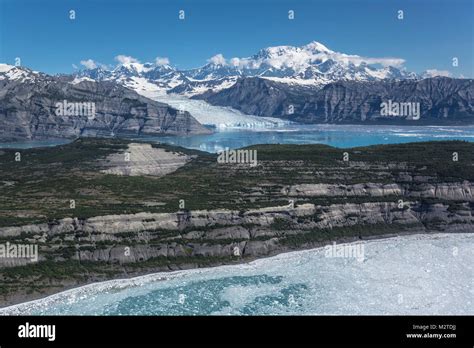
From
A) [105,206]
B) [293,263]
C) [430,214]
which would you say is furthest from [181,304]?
[430,214]

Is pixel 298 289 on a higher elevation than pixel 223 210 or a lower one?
lower

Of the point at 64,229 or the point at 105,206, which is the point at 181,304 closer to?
the point at 64,229

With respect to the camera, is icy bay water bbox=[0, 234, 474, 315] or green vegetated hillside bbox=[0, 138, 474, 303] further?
green vegetated hillside bbox=[0, 138, 474, 303]

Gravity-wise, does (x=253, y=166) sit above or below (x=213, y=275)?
above

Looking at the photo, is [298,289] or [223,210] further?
[223,210]

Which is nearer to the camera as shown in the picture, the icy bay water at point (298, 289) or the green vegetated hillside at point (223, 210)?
the icy bay water at point (298, 289)

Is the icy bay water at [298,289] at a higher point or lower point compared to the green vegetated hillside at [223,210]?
lower

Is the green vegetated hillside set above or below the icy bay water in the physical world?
above
